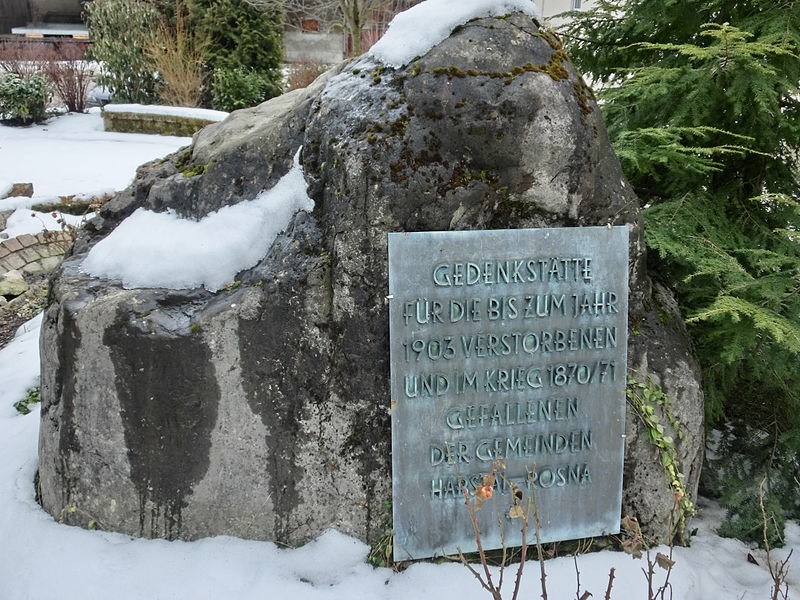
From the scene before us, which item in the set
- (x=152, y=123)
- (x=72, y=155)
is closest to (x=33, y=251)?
(x=72, y=155)

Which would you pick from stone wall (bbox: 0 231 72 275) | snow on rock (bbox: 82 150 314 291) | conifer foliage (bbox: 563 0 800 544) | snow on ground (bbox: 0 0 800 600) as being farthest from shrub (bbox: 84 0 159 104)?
snow on ground (bbox: 0 0 800 600)

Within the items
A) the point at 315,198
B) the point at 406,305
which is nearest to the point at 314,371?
the point at 406,305

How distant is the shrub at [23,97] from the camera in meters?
11.6

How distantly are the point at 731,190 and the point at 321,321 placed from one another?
7.34 ft

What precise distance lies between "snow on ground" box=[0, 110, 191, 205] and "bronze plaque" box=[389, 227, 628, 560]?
21.0ft

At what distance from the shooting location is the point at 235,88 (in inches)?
492

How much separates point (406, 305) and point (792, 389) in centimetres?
192

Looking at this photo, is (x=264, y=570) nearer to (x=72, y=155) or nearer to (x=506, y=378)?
(x=506, y=378)

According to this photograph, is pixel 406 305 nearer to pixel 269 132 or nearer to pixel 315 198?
pixel 315 198

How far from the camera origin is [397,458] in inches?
92.4

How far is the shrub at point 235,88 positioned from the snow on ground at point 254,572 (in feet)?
36.5

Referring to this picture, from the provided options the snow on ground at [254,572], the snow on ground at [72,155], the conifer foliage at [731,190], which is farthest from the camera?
the snow on ground at [72,155]

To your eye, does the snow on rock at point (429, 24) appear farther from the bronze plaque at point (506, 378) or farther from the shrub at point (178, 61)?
the shrub at point (178, 61)

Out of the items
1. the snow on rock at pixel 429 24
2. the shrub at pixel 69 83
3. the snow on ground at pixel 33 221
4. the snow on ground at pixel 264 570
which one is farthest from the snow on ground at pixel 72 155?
the snow on rock at pixel 429 24
